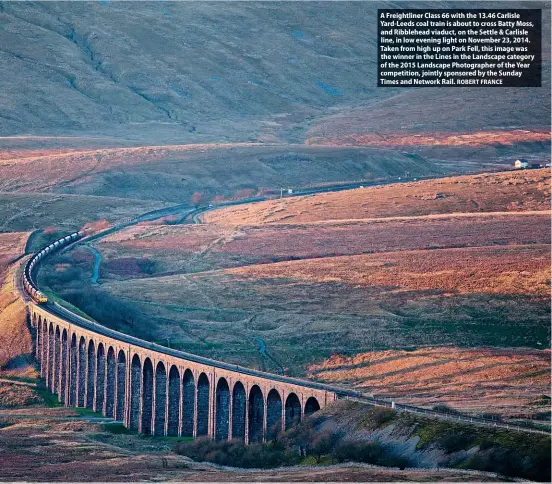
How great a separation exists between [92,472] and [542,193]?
11035 cm

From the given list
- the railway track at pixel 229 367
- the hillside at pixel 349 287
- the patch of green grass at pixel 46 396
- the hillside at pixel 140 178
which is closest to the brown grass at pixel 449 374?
the hillside at pixel 349 287

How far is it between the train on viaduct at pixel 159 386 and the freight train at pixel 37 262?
0.27 m

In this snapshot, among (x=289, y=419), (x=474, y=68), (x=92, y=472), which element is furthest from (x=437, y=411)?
(x=474, y=68)

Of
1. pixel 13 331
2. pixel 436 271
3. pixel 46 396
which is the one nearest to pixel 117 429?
pixel 46 396

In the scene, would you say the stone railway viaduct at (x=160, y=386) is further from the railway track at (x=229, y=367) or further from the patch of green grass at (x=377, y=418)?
the patch of green grass at (x=377, y=418)

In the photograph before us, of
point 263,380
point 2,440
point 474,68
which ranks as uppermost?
point 474,68

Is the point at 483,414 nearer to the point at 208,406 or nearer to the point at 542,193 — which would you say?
the point at 208,406

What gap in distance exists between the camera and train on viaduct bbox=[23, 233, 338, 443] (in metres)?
59.8

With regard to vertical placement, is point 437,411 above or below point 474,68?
below

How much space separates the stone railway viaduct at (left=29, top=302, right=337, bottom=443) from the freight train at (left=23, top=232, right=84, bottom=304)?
2.31 meters

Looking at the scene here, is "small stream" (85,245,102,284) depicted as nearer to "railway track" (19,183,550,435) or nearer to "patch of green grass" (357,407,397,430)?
"railway track" (19,183,550,435)

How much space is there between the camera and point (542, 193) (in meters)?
157

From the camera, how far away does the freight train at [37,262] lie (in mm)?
97875

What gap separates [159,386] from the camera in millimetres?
72562
